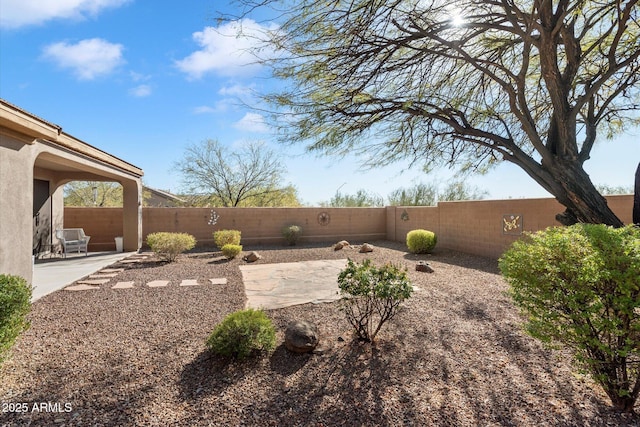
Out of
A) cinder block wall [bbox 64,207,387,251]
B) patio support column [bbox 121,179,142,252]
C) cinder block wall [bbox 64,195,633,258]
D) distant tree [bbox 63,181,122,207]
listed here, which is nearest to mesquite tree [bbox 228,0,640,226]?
cinder block wall [bbox 64,195,633,258]

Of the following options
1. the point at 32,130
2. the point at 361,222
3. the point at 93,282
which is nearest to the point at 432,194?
the point at 361,222

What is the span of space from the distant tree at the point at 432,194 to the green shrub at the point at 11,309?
746 inches

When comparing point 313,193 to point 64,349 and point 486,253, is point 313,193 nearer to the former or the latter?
point 486,253

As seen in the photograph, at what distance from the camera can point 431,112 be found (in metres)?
5.50

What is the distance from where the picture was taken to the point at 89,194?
25.2 metres

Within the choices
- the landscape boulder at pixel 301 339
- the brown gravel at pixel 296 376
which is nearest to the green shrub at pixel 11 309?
the brown gravel at pixel 296 376

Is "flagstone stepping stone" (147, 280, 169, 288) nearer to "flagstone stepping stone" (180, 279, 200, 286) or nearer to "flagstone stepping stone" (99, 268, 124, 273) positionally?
"flagstone stepping stone" (180, 279, 200, 286)

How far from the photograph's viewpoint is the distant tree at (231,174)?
68.8 feet

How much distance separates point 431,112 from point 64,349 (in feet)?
20.5

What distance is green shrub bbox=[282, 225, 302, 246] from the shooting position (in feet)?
45.8

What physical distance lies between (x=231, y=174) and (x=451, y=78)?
17968 millimetres

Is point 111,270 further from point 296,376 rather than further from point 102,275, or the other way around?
point 296,376

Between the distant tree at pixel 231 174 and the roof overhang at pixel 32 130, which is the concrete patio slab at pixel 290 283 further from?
the distant tree at pixel 231 174

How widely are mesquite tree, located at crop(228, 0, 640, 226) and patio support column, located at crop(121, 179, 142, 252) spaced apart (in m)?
9.19
